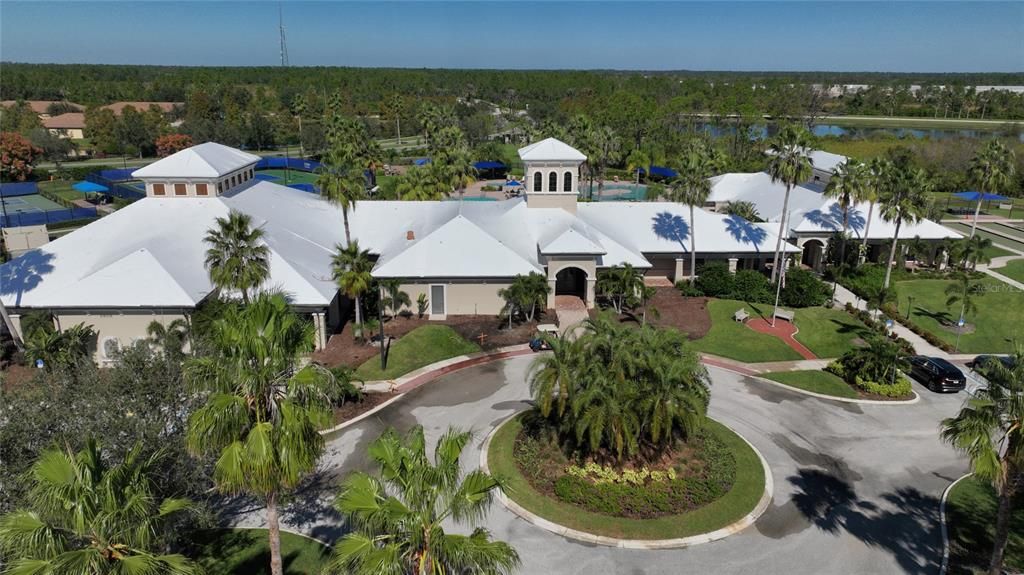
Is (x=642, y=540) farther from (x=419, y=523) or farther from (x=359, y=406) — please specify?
(x=359, y=406)

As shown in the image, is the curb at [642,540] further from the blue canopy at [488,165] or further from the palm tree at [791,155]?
the blue canopy at [488,165]

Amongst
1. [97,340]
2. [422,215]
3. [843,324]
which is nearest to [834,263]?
[843,324]

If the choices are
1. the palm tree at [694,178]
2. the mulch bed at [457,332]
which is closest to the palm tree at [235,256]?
the mulch bed at [457,332]

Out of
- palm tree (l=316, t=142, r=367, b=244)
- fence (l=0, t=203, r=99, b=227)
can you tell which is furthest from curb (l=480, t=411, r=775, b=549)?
fence (l=0, t=203, r=99, b=227)

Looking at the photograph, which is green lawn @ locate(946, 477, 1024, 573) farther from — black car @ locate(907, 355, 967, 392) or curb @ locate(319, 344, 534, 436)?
curb @ locate(319, 344, 534, 436)

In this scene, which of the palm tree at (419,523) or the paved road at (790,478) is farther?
the paved road at (790,478)

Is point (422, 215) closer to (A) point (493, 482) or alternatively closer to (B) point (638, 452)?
(B) point (638, 452)
